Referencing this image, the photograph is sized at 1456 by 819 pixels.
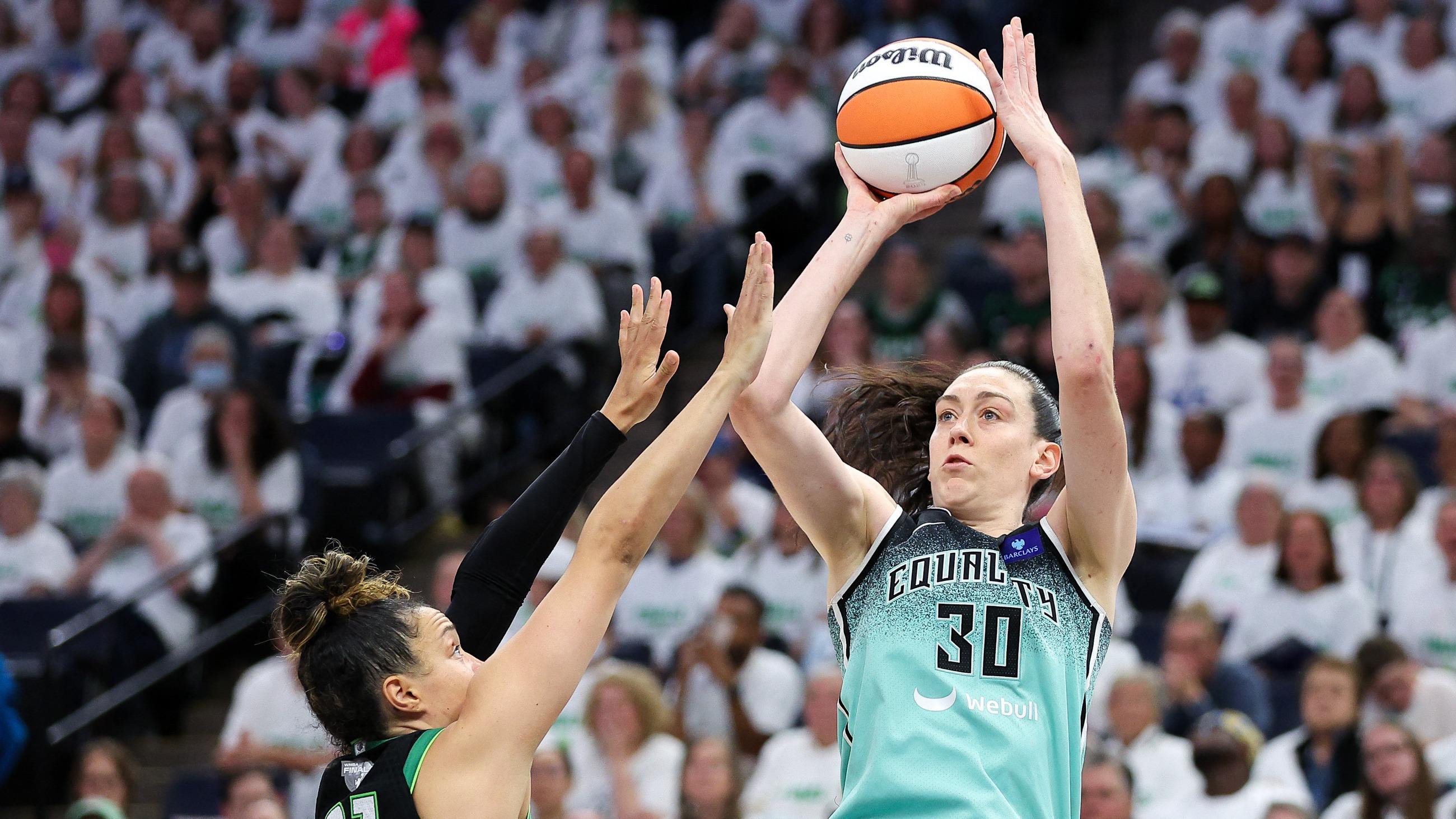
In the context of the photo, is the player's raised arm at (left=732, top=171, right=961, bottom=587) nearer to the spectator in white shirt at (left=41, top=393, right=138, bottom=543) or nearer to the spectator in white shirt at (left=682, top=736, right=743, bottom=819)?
the spectator in white shirt at (left=682, top=736, right=743, bottom=819)

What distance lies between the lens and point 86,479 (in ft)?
34.0

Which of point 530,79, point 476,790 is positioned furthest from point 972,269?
point 476,790

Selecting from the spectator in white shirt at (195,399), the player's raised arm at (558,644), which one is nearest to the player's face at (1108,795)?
the player's raised arm at (558,644)

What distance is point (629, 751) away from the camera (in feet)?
26.2

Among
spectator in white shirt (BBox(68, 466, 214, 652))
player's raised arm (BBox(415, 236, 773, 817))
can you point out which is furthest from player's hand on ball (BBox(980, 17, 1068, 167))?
spectator in white shirt (BBox(68, 466, 214, 652))

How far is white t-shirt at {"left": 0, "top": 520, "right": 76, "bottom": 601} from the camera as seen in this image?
32.4ft

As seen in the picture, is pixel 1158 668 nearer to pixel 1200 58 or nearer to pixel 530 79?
pixel 1200 58

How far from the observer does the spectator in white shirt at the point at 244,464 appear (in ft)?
32.6

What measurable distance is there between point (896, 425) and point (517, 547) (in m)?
0.92

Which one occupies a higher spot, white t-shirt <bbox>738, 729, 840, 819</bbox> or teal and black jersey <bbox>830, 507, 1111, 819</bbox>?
white t-shirt <bbox>738, 729, 840, 819</bbox>

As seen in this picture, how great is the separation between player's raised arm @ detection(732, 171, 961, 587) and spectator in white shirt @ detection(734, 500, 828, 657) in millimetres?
4889

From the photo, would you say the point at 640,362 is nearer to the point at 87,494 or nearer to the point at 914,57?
the point at 914,57

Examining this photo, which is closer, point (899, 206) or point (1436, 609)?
point (899, 206)

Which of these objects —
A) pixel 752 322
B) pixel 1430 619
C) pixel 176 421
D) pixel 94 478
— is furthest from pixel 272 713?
pixel 752 322
